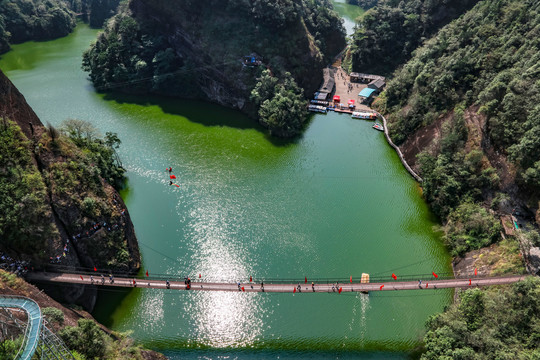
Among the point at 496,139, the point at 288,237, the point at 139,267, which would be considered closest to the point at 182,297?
the point at 139,267

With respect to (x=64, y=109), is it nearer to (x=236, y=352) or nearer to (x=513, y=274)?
(x=236, y=352)

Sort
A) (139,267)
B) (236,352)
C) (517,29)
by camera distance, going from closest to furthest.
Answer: (236,352) → (139,267) → (517,29)

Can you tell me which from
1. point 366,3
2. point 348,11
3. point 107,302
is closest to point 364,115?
point 107,302

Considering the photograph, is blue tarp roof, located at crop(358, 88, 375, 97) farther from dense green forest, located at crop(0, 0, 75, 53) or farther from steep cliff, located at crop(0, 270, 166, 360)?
dense green forest, located at crop(0, 0, 75, 53)

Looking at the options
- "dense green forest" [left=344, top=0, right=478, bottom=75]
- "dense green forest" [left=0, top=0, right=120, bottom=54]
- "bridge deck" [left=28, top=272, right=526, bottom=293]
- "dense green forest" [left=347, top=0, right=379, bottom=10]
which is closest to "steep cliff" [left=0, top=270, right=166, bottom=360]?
"bridge deck" [left=28, top=272, right=526, bottom=293]

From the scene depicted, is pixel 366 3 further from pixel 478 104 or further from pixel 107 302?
pixel 107 302
